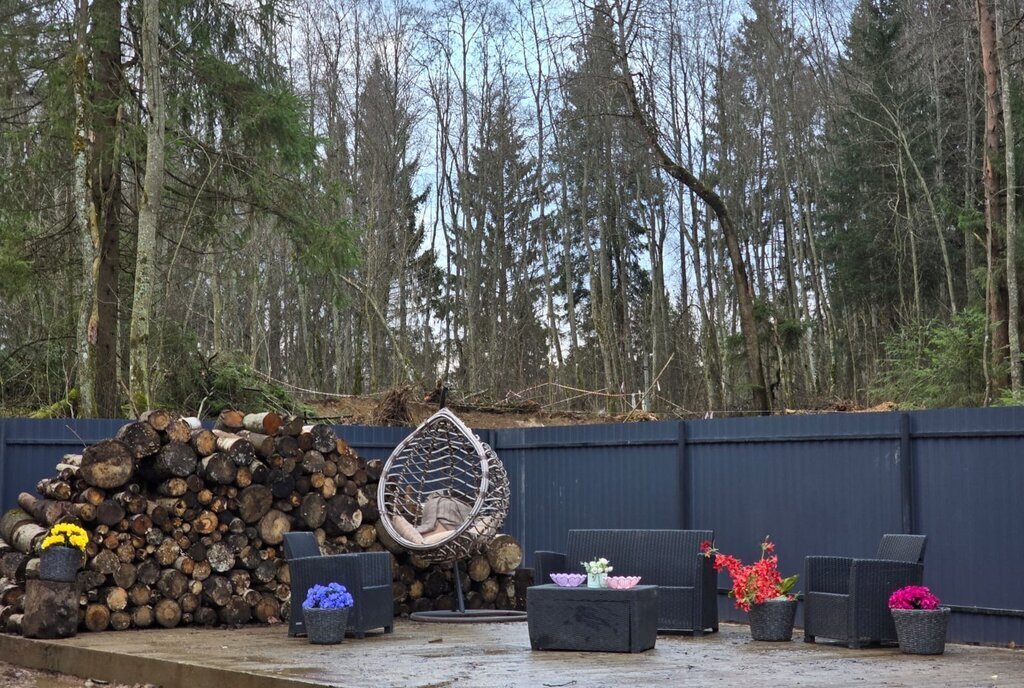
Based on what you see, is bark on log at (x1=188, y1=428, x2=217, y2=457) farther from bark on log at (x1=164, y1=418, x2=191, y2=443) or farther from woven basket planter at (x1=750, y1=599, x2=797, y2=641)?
woven basket planter at (x1=750, y1=599, x2=797, y2=641)

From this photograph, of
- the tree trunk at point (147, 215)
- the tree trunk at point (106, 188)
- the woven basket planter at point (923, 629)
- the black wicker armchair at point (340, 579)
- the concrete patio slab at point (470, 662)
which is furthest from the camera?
the tree trunk at point (106, 188)

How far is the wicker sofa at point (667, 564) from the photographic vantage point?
8695mm

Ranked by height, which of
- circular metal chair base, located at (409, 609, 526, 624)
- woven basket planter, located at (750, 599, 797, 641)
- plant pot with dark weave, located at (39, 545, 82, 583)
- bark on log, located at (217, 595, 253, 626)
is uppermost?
plant pot with dark weave, located at (39, 545, 82, 583)

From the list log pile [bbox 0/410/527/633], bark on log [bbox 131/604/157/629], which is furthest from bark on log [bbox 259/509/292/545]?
bark on log [bbox 131/604/157/629]

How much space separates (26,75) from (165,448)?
6.77 meters

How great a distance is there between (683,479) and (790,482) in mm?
1165

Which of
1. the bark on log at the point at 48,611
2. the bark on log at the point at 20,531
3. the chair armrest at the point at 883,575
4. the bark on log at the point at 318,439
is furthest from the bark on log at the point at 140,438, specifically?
the chair armrest at the point at 883,575

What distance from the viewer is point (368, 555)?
8906 millimetres

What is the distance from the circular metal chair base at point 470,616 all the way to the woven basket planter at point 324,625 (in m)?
2.09

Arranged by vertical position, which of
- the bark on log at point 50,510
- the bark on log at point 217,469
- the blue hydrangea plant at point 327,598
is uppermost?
the bark on log at point 217,469

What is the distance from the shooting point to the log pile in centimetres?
898

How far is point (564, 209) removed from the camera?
28.3 metres

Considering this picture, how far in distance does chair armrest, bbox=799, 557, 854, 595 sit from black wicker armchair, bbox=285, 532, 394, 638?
3240 mm

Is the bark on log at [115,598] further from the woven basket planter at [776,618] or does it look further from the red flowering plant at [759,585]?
the woven basket planter at [776,618]
